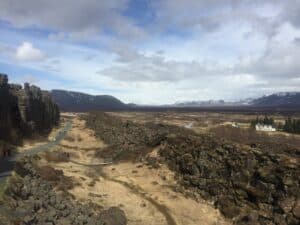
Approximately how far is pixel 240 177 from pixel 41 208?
941 inches

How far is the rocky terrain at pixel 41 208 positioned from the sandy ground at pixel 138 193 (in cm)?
254

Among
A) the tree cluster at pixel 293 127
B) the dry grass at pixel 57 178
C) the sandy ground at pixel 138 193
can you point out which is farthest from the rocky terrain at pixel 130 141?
the tree cluster at pixel 293 127

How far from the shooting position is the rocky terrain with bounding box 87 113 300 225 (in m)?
38.8

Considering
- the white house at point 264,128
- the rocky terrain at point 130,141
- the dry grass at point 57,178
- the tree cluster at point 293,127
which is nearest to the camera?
the dry grass at point 57,178

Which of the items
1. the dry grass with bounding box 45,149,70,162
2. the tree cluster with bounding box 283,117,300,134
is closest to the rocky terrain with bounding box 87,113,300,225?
the dry grass with bounding box 45,149,70,162

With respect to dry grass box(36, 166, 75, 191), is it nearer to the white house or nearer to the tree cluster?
the tree cluster

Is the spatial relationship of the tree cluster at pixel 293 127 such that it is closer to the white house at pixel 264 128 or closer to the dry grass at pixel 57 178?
the white house at pixel 264 128

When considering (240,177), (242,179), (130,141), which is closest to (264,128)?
(130,141)

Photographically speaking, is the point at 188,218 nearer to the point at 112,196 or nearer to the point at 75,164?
the point at 112,196

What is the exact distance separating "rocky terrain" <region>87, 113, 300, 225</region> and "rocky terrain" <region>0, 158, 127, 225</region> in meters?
13.1

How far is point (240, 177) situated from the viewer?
45.4 meters

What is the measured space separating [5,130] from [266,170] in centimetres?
4246

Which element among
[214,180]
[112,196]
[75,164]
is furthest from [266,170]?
[75,164]

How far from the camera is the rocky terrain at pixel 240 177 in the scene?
38.8 m
